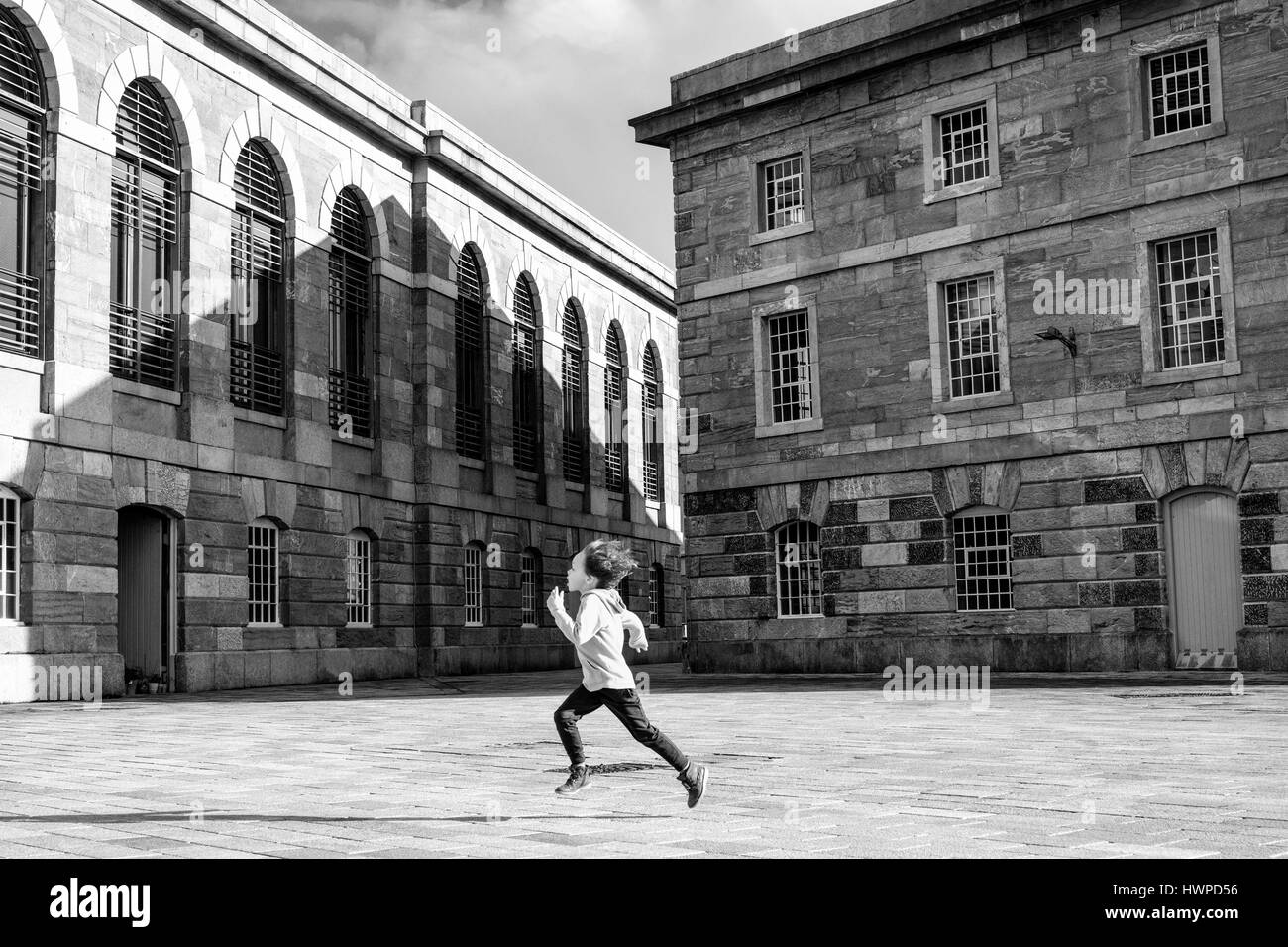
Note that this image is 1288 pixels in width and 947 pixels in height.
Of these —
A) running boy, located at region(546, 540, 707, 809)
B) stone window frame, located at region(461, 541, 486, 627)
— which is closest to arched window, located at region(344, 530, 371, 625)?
stone window frame, located at region(461, 541, 486, 627)

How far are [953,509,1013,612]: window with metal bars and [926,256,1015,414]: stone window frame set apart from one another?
1934mm

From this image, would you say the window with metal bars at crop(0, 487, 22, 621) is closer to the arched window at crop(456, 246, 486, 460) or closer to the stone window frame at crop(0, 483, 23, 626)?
the stone window frame at crop(0, 483, 23, 626)

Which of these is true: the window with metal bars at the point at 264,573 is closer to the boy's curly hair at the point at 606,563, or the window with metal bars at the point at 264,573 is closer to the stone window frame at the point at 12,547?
the stone window frame at the point at 12,547

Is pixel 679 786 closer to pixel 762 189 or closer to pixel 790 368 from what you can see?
pixel 790 368

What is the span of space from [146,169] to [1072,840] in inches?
834

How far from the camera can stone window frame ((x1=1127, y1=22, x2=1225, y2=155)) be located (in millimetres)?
23250

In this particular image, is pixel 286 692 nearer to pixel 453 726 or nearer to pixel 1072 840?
pixel 453 726

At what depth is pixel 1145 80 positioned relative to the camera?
24.2 meters

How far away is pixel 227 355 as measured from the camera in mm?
25672

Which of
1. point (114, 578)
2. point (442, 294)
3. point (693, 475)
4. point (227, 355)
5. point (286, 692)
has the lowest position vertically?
point (286, 692)

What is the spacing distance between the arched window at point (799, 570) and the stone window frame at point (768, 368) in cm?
188

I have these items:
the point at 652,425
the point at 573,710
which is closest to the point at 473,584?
the point at 652,425

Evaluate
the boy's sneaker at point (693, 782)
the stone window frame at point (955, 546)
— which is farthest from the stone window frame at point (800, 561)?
the boy's sneaker at point (693, 782)
